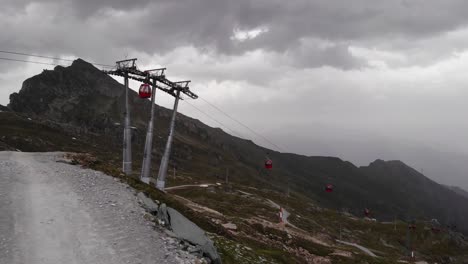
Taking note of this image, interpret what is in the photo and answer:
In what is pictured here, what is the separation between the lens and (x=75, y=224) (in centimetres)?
2366

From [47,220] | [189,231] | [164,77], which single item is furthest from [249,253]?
[164,77]

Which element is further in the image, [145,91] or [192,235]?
[145,91]

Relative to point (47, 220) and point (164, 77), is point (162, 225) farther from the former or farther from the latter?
point (164, 77)

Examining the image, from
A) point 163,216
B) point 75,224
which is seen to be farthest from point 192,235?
point 75,224

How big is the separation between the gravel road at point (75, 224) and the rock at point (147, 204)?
49cm

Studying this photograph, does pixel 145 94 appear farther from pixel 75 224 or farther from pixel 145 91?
pixel 75 224

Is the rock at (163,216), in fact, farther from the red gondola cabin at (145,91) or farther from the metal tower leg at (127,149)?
the metal tower leg at (127,149)

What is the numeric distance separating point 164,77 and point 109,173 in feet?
122

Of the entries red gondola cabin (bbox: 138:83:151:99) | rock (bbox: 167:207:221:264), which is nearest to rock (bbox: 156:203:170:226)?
rock (bbox: 167:207:221:264)

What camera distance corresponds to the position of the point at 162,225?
83.6 feet

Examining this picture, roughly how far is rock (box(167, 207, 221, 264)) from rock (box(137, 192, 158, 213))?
1.26 metres

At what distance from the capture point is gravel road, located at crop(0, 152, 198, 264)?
1972 centimetres

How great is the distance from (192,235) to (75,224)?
6.99 meters

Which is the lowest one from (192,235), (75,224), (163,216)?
(75,224)
